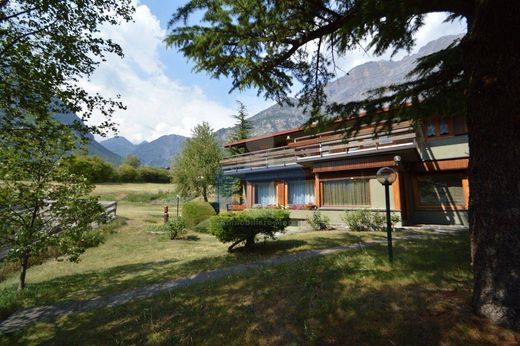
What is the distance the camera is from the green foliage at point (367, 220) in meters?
13.1

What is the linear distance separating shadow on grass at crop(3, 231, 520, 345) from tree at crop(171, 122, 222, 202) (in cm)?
2433

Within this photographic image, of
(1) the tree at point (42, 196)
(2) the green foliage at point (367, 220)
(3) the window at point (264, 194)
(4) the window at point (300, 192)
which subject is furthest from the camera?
(3) the window at point (264, 194)

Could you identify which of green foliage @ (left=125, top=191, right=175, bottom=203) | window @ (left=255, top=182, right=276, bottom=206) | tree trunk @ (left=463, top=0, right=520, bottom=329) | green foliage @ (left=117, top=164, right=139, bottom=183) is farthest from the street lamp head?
green foliage @ (left=117, top=164, right=139, bottom=183)

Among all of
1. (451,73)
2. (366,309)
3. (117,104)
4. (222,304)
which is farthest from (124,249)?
(451,73)

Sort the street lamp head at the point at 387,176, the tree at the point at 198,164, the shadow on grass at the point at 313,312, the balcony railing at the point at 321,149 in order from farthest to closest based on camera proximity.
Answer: the tree at the point at 198,164, the balcony railing at the point at 321,149, the street lamp head at the point at 387,176, the shadow on grass at the point at 313,312

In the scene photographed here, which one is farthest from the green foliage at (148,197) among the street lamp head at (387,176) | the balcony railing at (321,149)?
the street lamp head at (387,176)

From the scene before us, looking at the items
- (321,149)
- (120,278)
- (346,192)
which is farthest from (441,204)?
(120,278)

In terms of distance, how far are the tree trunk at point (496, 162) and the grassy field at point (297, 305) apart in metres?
0.43

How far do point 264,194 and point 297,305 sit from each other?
16473 mm

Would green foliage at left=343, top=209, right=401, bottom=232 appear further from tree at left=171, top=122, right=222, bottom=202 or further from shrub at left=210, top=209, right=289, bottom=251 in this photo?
tree at left=171, top=122, right=222, bottom=202

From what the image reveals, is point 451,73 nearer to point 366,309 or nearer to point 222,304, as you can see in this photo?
point 366,309

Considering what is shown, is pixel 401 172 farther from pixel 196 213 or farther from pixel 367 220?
pixel 196 213

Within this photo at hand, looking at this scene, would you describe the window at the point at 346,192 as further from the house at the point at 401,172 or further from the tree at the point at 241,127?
the tree at the point at 241,127

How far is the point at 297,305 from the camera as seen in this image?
4.52m
